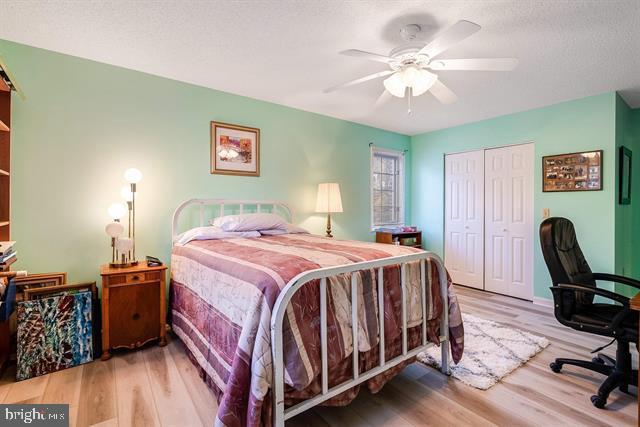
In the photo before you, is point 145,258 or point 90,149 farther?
point 145,258

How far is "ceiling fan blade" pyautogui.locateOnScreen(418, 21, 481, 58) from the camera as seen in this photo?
1.52 m

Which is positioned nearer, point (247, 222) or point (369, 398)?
point (369, 398)

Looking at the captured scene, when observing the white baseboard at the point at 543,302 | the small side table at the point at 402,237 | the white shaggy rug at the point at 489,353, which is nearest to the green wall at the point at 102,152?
the small side table at the point at 402,237

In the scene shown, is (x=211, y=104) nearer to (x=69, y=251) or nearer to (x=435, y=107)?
(x=69, y=251)

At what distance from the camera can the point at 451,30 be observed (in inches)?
62.6

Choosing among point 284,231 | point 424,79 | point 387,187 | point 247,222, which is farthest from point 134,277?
point 387,187

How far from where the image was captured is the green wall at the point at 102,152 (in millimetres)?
2371

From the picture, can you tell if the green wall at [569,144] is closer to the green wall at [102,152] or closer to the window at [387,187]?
the window at [387,187]

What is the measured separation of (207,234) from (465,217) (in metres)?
3.67

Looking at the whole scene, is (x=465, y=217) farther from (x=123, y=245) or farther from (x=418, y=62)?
(x=123, y=245)

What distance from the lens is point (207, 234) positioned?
2.74 metres

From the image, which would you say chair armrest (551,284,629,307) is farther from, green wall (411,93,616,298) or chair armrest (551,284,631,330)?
green wall (411,93,616,298)

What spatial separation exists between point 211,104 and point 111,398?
2.65 m

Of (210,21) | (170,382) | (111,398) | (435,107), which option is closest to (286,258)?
(170,382)
